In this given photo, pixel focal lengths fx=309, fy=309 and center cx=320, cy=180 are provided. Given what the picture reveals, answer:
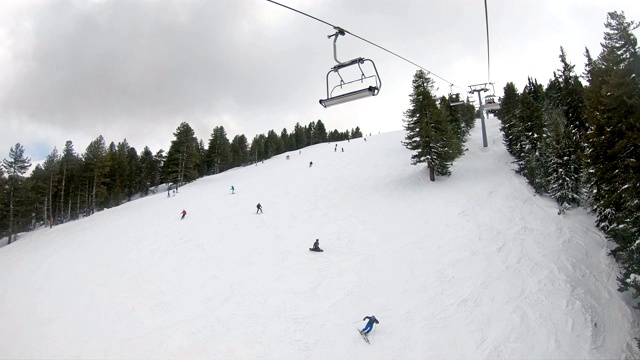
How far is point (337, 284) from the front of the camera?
659 inches

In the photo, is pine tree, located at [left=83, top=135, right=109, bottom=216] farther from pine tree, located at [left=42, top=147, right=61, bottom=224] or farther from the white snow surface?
the white snow surface

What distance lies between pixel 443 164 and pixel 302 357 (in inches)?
964

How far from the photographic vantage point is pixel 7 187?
39.7 m

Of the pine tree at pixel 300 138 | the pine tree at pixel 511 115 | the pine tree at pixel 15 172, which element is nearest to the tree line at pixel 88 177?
the pine tree at pixel 15 172

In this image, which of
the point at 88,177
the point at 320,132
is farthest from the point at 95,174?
the point at 320,132

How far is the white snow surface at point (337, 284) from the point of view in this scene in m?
12.5

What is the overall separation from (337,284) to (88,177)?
49.8m

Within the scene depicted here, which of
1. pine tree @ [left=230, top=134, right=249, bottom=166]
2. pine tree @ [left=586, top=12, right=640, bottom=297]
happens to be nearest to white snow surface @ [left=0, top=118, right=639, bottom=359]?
pine tree @ [left=586, top=12, right=640, bottom=297]

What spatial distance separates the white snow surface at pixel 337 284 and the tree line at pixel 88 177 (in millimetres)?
17460

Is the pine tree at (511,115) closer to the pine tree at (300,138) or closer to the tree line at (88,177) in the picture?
the tree line at (88,177)

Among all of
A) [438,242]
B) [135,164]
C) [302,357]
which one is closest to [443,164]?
[438,242]

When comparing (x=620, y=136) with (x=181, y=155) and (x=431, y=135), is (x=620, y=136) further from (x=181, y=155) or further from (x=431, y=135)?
(x=181, y=155)

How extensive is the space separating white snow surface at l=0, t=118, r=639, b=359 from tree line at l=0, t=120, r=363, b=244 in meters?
17.5

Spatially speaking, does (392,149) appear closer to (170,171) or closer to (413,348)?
(170,171)
